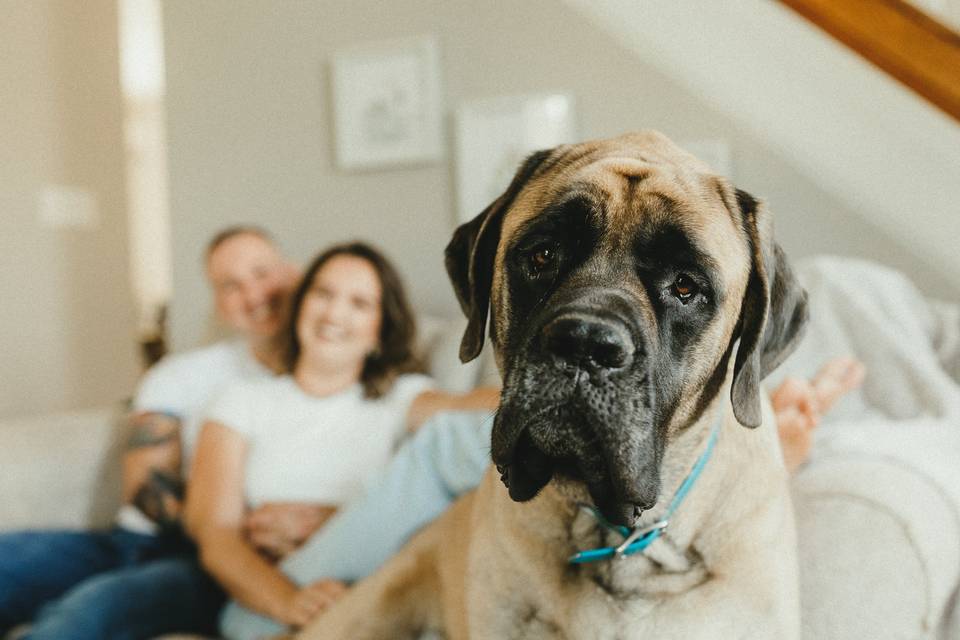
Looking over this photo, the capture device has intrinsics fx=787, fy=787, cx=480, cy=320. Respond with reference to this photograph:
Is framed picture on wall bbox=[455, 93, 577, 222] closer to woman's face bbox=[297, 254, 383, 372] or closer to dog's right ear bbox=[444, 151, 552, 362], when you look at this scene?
woman's face bbox=[297, 254, 383, 372]

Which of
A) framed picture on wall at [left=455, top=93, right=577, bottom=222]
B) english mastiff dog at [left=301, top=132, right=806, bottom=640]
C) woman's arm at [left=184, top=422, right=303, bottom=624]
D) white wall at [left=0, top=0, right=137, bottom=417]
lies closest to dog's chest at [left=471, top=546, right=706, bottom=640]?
english mastiff dog at [left=301, top=132, right=806, bottom=640]

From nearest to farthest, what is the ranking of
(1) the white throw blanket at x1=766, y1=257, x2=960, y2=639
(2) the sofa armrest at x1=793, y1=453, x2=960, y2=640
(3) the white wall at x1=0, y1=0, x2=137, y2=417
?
(2) the sofa armrest at x1=793, y1=453, x2=960, y2=640 < (1) the white throw blanket at x1=766, y1=257, x2=960, y2=639 < (3) the white wall at x1=0, y1=0, x2=137, y2=417

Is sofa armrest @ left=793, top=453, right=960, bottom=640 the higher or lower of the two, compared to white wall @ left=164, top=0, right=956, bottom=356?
lower

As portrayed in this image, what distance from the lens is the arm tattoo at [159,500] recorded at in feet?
6.91

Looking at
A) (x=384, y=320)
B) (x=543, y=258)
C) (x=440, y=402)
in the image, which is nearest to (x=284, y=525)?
(x=440, y=402)

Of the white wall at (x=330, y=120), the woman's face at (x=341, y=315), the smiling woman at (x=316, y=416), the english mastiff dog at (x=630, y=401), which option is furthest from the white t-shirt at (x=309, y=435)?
the white wall at (x=330, y=120)

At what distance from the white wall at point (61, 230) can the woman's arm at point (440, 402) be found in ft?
8.85

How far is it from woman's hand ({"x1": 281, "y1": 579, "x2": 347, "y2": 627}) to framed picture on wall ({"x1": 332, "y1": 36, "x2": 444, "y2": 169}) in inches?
65.9

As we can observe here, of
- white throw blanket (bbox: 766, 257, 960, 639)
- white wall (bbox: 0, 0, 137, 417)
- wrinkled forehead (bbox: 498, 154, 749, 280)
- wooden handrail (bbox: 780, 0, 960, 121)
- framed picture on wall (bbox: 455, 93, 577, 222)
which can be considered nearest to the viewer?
wooden handrail (bbox: 780, 0, 960, 121)

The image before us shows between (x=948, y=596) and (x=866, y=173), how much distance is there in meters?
1.43

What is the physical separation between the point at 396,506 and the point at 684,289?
880 mm

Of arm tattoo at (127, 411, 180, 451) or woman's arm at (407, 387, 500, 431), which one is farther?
arm tattoo at (127, 411, 180, 451)

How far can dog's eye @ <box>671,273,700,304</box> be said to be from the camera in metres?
1.00

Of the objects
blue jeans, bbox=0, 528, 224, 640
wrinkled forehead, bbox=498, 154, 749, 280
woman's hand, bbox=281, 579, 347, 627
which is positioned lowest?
blue jeans, bbox=0, 528, 224, 640
